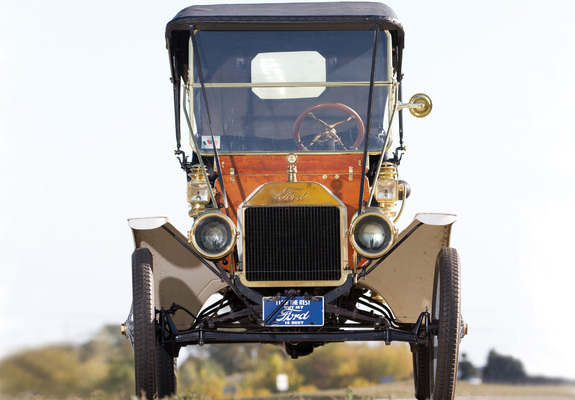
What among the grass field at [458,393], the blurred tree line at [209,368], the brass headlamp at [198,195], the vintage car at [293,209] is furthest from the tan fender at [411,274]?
the blurred tree line at [209,368]

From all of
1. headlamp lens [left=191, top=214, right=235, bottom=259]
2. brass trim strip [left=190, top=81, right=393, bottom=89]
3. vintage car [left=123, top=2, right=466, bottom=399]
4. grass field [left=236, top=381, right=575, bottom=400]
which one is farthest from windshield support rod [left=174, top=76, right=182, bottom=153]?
grass field [left=236, top=381, right=575, bottom=400]

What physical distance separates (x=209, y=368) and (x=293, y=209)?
14.0 ft

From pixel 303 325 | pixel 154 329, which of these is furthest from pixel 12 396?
pixel 303 325

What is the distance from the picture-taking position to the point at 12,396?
36.0 feet

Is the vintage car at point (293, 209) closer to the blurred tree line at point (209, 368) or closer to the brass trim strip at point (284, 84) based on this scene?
the brass trim strip at point (284, 84)

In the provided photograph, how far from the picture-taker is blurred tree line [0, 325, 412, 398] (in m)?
11.4

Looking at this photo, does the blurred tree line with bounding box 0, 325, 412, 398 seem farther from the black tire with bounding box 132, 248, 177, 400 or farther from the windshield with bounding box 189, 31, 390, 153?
the windshield with bounding box 189, 31, 390, 153

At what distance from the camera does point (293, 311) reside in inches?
372

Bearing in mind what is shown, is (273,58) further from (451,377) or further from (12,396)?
(12,396)

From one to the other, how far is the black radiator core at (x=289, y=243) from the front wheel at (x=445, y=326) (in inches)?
34.7

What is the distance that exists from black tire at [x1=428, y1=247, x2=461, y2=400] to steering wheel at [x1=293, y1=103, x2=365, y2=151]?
159 centimetres

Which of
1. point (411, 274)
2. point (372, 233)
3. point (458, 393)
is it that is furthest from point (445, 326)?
point (458, 393)

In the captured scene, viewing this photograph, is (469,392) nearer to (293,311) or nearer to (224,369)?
(224,369)

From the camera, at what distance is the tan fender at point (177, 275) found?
32.7ft
